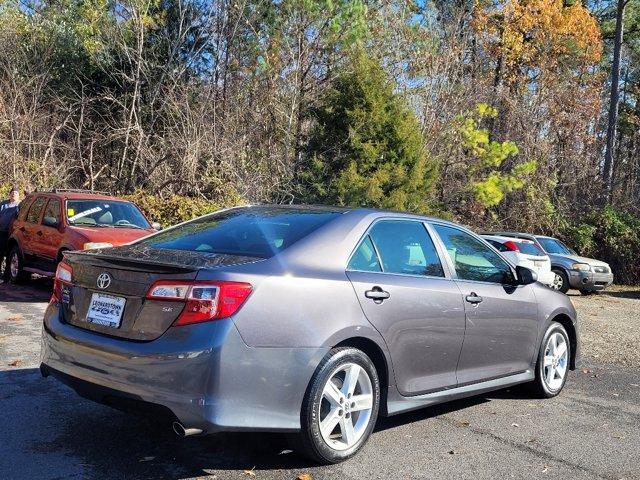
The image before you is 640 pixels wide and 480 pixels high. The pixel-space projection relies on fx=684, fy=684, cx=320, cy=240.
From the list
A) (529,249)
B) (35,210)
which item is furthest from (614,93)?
(35,210)

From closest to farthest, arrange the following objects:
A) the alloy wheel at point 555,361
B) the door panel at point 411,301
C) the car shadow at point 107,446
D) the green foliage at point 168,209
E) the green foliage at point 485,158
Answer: the car shadow at point 107,446 → the door panel at point 411,301 → the alloy wheel at point 555,361 → the green foliage at point 168,209 → the green foliage at point 485,158

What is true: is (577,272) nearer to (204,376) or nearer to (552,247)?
(552,247)

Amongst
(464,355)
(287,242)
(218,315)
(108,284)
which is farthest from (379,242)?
(108,284)

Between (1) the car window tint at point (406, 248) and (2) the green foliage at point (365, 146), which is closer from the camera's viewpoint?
(1) the car window tint at point (406, 248)

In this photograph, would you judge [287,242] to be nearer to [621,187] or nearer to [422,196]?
[422,196]

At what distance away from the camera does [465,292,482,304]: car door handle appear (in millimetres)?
5238

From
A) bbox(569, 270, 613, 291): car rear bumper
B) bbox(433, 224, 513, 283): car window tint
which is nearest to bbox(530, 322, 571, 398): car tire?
bbox(433, 224, 513, 283): car window tint

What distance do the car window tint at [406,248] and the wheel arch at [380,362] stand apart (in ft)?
1.88

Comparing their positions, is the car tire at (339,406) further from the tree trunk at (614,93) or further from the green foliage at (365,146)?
the tree trunk at (614,93)

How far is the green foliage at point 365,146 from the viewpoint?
17.2m

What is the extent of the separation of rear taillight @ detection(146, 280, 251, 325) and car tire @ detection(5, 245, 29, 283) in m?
9.37

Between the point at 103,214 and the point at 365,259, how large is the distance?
7.99 meters

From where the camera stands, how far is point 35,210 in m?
12.1

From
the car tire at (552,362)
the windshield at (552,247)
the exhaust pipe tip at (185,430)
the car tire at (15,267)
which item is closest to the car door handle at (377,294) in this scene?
the exhaust pipe tip at (185,430)
